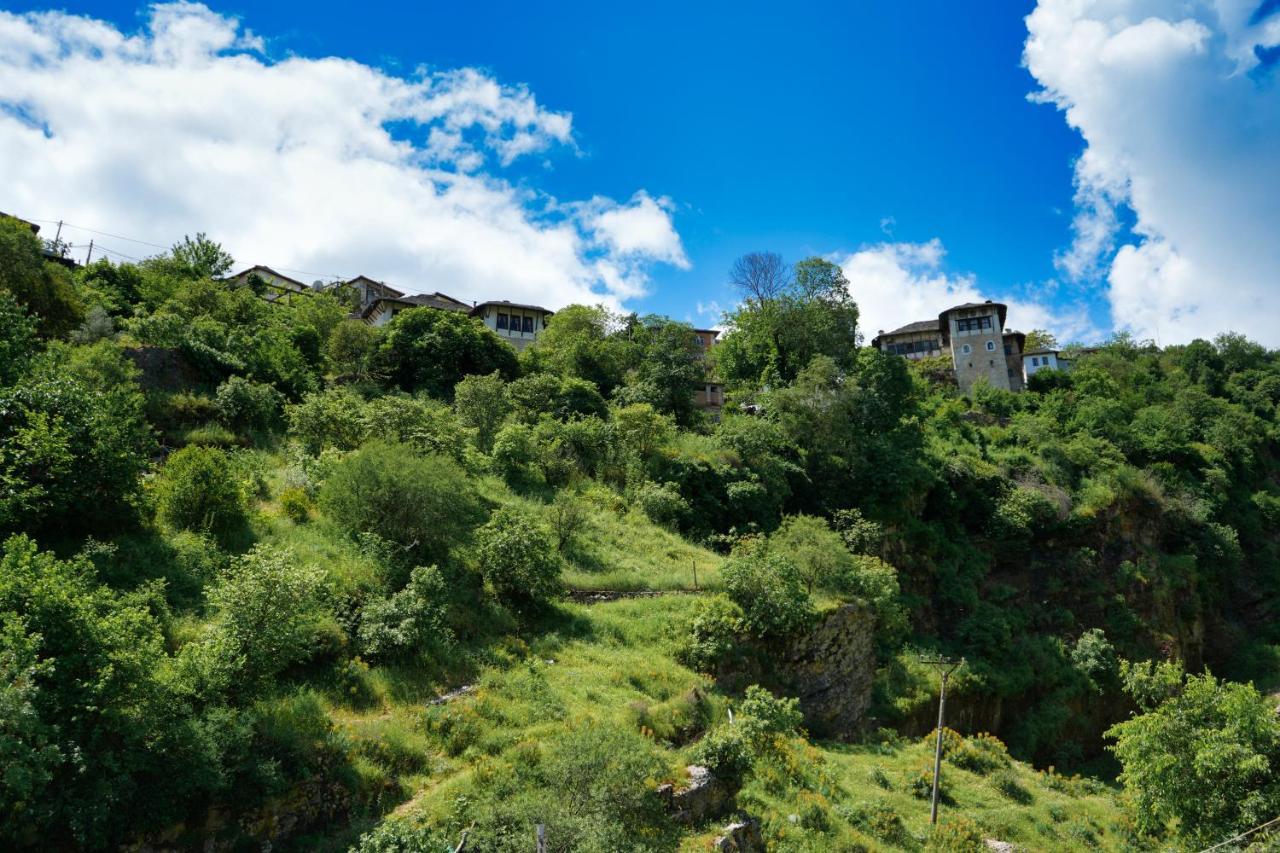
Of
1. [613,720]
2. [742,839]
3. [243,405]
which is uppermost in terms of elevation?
[243,405]

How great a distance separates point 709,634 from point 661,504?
35.1 feet

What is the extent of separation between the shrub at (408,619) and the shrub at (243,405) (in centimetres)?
1548

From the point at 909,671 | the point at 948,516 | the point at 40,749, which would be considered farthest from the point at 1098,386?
the point at 40,749

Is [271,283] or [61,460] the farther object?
[271,283]

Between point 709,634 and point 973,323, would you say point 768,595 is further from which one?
→ point 973,323

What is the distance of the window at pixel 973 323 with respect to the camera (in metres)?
68.4

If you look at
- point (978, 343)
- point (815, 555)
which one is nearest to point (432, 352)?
point (815, 555)

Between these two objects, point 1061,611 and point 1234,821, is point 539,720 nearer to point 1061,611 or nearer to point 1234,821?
point 1234,821

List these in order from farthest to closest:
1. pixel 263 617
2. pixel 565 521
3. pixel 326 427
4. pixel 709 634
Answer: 1. pixel 326 427
2. pixel 565 521
3. pixel 709 634
4. pixel 263 617

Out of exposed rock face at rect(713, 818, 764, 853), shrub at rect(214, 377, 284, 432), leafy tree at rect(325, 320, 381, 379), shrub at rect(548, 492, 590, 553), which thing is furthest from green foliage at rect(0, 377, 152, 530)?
leafy tree at rect(325, 320, 381, 379)

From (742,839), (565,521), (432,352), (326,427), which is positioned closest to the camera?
(742,839)

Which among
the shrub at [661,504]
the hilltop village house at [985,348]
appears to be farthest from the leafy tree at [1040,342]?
the shrub at [661,504]

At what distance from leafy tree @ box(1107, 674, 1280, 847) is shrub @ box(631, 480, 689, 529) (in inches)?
774

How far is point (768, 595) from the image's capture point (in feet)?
87.7
